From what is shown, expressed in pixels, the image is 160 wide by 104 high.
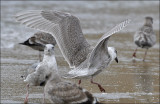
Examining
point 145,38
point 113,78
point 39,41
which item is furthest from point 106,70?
point 145,38

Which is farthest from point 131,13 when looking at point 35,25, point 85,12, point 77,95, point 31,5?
point 77,95

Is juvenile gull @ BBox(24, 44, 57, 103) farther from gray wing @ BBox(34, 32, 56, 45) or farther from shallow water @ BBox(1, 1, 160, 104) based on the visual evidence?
gray wing @ BBox(34, 32, 56, 45)

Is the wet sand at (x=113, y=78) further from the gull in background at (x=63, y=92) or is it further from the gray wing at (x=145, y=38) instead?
the gull in background at (x=63, y=92)

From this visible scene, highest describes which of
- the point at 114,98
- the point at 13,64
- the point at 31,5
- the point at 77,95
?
the point at 77,95

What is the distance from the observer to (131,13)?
64.7 ft

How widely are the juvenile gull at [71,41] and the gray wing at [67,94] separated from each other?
154cm

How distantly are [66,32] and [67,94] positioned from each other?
94.3 inches

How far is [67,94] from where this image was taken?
5871 mm

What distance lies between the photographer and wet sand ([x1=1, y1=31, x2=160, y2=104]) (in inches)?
297

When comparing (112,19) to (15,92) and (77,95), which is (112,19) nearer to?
(15,92)

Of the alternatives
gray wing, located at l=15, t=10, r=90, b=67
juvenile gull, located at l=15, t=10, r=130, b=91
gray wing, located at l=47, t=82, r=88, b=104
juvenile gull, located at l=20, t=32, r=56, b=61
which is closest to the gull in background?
gray wing, located at l=47, t=82, r=88, b=104

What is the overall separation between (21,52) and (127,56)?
8.98 feet

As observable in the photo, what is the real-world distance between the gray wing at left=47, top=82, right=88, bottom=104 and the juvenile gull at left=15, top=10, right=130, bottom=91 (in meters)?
1.54

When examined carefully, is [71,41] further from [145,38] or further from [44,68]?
[145,38]
